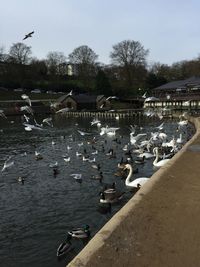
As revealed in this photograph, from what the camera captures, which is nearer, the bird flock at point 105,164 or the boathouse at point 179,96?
the bird flock at point 105,164

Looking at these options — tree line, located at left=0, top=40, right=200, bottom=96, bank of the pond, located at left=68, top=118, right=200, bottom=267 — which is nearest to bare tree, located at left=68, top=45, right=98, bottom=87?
tree line, located at left=0, top=40, right=200, bottom=96

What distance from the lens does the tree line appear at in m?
111

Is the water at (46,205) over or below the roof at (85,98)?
below

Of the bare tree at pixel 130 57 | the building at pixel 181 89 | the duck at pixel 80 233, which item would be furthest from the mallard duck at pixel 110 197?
the bare tree at pixel 130 57

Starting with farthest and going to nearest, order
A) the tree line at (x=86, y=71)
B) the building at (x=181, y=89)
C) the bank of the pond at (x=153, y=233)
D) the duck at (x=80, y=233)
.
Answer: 1. the tree line at (x=86, y=71)
2. the building at (x=181, y=89)
3. the duck at (x=80, y=233)
4. the bank of the pond at (x=153, y=233)

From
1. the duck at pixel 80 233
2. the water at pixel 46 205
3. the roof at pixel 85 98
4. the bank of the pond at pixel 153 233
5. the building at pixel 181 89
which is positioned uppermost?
the building at pixel 181 89

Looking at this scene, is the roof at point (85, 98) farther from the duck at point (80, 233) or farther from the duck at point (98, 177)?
the duck at point (80, 233)

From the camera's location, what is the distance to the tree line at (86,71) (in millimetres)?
111062

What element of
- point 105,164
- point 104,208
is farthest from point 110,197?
point 105,164

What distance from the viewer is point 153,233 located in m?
8.45

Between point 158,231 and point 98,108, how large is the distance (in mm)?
84337

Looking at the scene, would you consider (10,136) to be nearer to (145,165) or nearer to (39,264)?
(145,165)

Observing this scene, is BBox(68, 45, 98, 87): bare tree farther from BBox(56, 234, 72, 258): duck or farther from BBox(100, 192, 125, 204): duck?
BBox(56, 234, 72, 258): duck

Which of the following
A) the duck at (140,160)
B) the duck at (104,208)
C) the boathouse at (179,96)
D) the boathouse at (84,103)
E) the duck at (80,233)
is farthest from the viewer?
the boathouse at (84,103)
